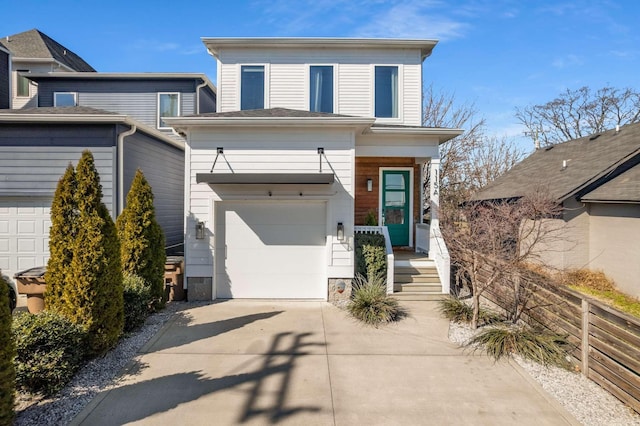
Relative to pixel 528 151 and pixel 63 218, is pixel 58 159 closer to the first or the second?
pixel 63 218

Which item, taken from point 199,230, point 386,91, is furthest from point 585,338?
point 386,91

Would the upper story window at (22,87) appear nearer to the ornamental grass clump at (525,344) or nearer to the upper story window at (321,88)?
the upper story window at (321,88)

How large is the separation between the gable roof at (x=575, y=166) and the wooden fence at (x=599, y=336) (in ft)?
17.8

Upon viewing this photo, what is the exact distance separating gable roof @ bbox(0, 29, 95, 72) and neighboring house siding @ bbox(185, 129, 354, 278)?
550 inches

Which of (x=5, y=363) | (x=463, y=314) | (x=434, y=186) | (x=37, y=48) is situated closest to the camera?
(x=5, y=363)

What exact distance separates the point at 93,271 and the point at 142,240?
200 cm

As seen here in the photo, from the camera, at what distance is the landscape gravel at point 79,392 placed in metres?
3.45

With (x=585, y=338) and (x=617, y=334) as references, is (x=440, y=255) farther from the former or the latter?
(x=617, y=334)

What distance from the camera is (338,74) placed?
10289 mm

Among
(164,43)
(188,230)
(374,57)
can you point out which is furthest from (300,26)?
(188,230)

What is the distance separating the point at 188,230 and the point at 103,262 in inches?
111

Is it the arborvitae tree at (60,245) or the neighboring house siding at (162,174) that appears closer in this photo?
the arborvitae tree at (60,245)

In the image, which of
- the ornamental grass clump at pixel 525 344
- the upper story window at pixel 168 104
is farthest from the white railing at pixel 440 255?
the upper story window at pixel 168 104

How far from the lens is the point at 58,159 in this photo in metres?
7.94
